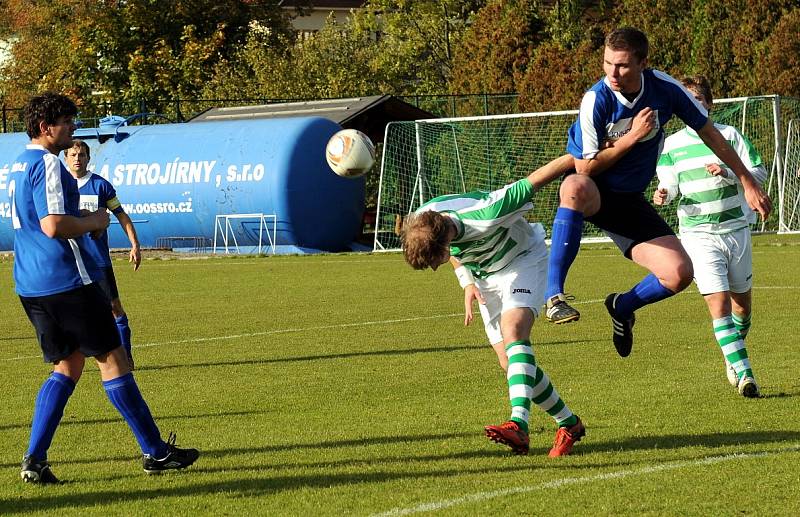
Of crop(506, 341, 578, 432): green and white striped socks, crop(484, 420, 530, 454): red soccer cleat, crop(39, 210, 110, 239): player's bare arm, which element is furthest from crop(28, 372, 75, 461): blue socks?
crop(506, 341, 578, 432): green and white striped socks

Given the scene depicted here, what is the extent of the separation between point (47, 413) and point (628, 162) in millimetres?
3660

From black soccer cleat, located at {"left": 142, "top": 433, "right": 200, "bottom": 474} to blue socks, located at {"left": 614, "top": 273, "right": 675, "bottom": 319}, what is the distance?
117 inches

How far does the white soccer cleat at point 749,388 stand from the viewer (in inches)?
342

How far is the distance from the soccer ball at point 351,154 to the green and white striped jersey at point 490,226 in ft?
40.9

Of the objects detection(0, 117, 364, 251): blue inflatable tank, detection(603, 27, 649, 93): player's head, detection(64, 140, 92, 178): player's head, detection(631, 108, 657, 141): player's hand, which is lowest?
detection(0, 117, 364, 251): blue inflatable tank

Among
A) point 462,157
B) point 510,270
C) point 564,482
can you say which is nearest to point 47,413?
point 510,270

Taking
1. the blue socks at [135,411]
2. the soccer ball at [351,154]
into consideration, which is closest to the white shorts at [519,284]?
the blue socks at [135,411]

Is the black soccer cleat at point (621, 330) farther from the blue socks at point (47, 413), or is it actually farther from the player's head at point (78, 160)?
the player's head at point (78, 160)

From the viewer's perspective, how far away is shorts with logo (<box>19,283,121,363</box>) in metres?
6.74

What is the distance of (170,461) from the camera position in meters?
6.82

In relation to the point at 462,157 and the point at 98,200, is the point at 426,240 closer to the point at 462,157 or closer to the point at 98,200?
the point at 98,200

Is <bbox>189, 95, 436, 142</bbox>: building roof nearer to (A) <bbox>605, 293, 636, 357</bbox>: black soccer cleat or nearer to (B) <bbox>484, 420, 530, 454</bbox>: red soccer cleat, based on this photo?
(A) <bbox>605, 293, 636, 357</bbox>: black soccer cleat

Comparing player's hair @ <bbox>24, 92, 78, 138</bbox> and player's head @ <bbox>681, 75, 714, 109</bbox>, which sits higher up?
player's hair @ <bbox>24, 92, 78, 138</bbox>

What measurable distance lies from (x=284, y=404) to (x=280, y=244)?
823 inches
